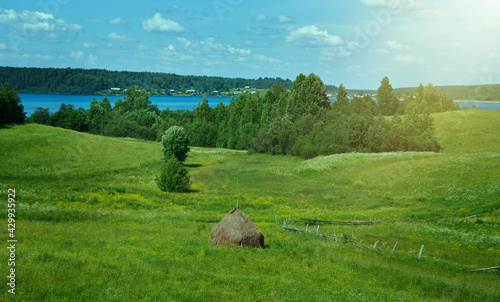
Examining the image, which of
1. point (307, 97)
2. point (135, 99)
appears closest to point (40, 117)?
point (135, 99)

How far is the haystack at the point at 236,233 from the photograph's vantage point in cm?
2236

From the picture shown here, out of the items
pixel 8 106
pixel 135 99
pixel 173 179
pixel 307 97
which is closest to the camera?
pixel 173 179

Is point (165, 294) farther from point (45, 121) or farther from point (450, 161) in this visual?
point (45, 121)

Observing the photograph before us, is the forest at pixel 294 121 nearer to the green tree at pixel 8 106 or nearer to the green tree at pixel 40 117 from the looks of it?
the green tree at pixel 40 117

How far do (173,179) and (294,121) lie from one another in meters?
84.0

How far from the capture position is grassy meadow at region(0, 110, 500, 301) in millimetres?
14883

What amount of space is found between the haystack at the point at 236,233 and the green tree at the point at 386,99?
5674 inches

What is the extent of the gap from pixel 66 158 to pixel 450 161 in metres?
70.9

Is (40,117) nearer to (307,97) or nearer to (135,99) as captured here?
(135,99)

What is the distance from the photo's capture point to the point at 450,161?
59.8m

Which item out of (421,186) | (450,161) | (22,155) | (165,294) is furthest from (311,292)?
(22,155)

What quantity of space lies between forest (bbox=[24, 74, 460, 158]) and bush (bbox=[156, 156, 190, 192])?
49.8m

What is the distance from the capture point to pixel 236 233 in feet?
73.7

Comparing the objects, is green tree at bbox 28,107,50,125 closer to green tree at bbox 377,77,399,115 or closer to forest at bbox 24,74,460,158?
forest at bbox 24,74,460,158
